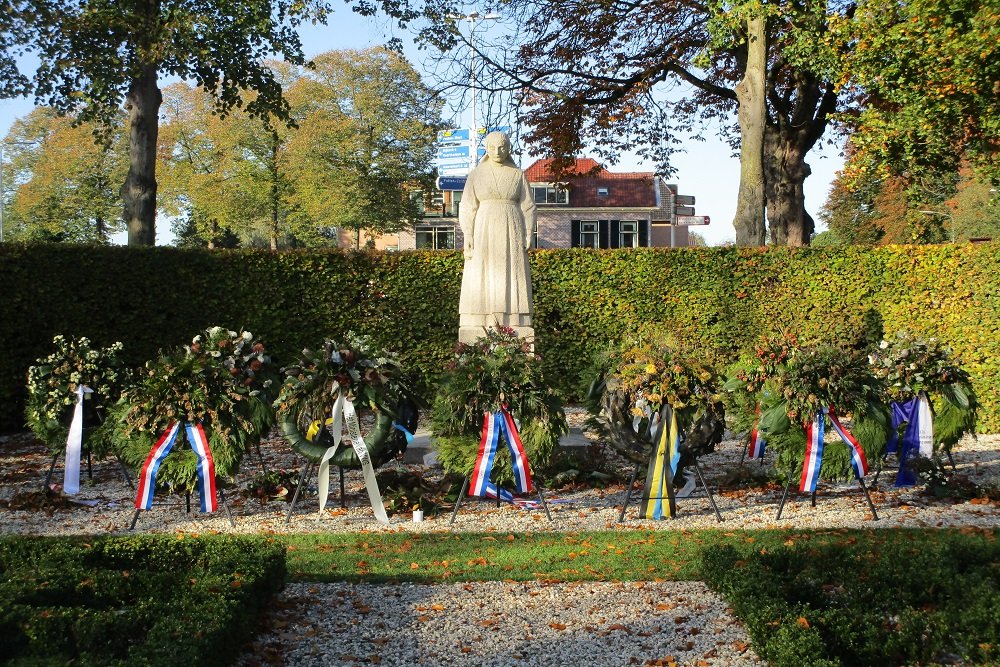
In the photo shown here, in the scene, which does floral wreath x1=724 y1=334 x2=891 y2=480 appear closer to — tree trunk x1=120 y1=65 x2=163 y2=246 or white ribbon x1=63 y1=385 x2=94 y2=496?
white ribbon x1=63 y1=385 x2=94 y2=496

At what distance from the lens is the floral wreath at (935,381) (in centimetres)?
915

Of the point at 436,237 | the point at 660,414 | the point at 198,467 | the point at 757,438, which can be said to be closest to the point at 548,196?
the point at 436,237

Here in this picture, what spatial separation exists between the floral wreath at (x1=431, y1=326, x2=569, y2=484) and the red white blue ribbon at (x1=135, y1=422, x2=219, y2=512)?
1875 millimetres

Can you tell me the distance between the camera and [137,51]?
55.0 ft

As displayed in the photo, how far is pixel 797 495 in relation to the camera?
909 cm

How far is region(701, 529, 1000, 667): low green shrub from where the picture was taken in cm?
459

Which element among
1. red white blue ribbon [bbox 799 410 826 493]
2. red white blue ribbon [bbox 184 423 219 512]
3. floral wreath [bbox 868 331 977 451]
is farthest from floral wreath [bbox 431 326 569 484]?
floral wreath [bbox 868 331 977 451]

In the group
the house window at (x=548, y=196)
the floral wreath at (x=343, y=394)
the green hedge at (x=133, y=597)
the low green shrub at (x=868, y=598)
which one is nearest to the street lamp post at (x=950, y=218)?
the house window at (x=548, y=196)

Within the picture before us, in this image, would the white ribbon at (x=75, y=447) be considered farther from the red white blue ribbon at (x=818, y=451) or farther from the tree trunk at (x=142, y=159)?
the tree trunk at (x=142, y=159)

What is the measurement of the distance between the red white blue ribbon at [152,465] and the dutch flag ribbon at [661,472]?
387 cm

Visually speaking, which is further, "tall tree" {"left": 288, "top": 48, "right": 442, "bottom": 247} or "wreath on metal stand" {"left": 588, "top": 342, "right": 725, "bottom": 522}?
"tall tree" {"left": 288, "top": 48, "right": 442, "bottom": 247}

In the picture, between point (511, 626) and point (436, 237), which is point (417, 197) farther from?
point (511, 626)

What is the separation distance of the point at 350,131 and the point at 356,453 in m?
32.4

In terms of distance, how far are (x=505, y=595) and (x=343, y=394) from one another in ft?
8.68
